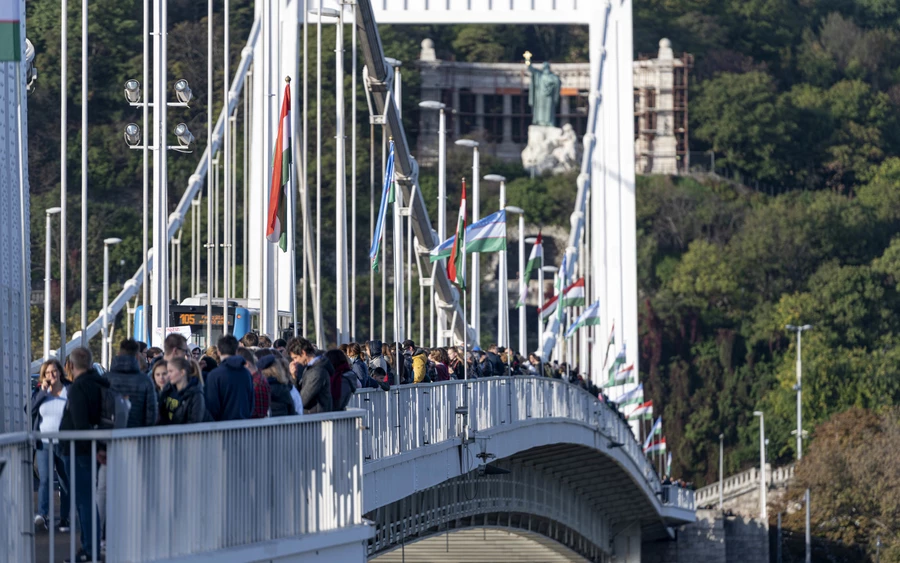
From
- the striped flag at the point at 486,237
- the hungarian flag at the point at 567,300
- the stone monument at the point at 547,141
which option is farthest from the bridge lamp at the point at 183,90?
the stone monument at the point at 547,141

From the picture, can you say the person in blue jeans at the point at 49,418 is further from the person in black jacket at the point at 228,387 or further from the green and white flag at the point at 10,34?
the green and white flag at the point at 10,34

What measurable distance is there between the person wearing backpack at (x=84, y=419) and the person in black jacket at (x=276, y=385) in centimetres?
222

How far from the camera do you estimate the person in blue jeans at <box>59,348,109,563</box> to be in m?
11.6

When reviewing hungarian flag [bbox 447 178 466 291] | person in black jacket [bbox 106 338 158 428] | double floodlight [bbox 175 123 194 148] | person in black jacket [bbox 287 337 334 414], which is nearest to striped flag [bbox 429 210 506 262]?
hungarian flag [bbox 447 178 466 291]

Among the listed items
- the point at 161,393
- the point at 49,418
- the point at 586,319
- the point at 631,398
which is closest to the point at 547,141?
the point at 631,398

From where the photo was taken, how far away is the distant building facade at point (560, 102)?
391ft

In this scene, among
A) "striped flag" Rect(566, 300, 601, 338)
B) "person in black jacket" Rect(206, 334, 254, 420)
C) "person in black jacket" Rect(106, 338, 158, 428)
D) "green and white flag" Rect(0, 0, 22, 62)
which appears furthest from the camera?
"striped flag" Rect(566, 300, 601, 338)

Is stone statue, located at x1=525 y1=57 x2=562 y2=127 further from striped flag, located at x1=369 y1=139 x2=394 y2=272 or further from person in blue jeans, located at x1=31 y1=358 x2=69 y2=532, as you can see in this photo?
person in blue jeans, located at x1=31 y1=358 x2=69 y2=532

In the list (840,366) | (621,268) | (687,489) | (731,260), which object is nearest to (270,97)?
(621,268)

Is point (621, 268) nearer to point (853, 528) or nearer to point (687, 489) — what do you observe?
point (687, 489)

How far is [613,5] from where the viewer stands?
59969mm

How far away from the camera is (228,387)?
13016 millimetres

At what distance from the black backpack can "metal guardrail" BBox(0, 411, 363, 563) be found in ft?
0.73

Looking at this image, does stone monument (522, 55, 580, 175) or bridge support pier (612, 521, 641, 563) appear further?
stone monument (522, 55, 580, 175)
